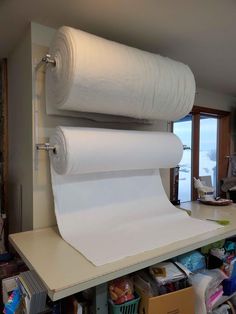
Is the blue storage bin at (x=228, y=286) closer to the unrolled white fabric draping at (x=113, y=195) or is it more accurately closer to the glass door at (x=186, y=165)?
the unrolled white fabric draping at (x=113, y=195)

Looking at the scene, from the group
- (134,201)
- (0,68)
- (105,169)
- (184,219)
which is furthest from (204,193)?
(0,68)

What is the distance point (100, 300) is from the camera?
42.9 inches

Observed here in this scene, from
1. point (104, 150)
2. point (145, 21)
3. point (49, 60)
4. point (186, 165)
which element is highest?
point (145, 21)

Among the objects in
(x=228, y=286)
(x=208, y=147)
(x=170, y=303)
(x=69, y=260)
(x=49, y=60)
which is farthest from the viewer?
(x=208, y=147)

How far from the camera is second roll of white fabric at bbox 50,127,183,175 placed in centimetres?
122

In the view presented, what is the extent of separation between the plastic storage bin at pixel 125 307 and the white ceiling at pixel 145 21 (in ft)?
4.58

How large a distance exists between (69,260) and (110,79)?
85 cm

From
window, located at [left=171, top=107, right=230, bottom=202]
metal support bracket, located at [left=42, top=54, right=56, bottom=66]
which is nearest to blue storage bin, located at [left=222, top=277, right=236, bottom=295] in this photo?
window, located at [left=171, top=107, right=230, bottom=202]

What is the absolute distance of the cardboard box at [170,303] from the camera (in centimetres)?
111

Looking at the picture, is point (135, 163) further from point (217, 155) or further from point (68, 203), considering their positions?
point (217, 155)

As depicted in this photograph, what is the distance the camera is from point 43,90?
143 cm

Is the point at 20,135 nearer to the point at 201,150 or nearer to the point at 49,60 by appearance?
the point at 49,60

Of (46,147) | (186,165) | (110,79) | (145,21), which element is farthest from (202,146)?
(46,147)

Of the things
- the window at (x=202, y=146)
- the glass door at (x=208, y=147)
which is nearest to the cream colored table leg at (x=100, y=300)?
the window at (x=202, y=146)
